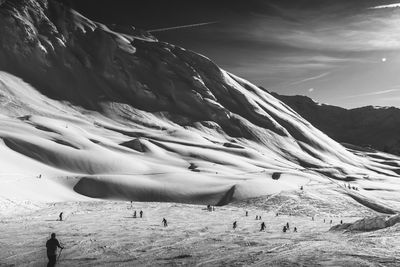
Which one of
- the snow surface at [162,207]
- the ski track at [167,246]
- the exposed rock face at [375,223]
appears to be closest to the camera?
the ski track at [167,246]

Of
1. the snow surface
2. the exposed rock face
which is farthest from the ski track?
the exposed rock face

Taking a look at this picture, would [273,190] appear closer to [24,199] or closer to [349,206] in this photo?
[349,206]

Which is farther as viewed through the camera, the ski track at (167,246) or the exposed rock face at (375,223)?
the exposed rock face at (375,223)

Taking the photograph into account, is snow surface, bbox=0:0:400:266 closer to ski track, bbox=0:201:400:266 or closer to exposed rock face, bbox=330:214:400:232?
ski track, bbox=0:201:400:266

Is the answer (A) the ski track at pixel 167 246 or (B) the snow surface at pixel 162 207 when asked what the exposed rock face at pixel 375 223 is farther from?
(B) the snow surface at pixel 162 207

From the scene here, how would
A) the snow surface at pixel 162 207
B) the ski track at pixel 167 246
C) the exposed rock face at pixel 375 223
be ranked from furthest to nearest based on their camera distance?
1. the exposed rock face at pixel 375 223
2. the snow surface at pixel 162 207
3. the ski track at pixel 167 246

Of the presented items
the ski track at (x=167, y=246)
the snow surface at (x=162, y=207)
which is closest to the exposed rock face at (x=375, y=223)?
the ski track at (x=167, y=246)

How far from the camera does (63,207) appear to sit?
64.4 meters

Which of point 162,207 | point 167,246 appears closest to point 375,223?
point 167,246

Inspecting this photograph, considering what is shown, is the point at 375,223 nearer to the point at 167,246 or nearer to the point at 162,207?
the point at 167,246

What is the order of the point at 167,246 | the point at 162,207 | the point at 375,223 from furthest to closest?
1. the point at 162,207
2. the point at 375,223
3. the point at 167,246

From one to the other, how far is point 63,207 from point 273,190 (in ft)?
140

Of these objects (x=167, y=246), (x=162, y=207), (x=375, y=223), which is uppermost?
(x=162, y=207)

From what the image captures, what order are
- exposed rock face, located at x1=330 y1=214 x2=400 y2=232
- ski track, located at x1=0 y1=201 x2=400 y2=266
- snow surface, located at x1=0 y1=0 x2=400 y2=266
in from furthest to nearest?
exposed rock face, located at x1=330 y1=214 x2=400 y2=232 < snow surface, located at x1=0 y1=0 x2=400 y2=266 < ski track, located at x1=0 y1=201 x2=400 y2=266
